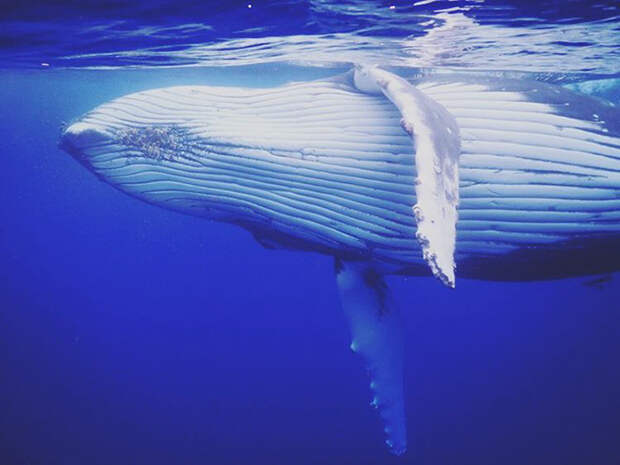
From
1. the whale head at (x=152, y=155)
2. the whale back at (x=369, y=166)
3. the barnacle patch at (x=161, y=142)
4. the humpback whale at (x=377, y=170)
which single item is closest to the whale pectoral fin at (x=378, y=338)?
the humpback whale at (x=377, y=170)

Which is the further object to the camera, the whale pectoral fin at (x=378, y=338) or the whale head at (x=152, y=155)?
the whale pectoral fin at (x=378, y=338)

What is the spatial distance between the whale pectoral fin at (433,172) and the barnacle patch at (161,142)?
2.04 meters

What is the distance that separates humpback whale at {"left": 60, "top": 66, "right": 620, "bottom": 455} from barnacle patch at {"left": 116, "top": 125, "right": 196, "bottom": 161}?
0.5 inches

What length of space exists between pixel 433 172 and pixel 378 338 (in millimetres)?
2794

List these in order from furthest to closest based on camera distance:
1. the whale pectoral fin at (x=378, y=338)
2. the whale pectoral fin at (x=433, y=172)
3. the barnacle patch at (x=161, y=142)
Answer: the whale pectoral fin at (x=378, y=338) < the barnacle patch at (x=161, y=142) < the whale pectoral fin at (x=433, y=172)

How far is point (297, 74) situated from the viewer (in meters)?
14.9

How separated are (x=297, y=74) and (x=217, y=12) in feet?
22.6

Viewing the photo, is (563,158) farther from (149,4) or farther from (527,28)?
(149,4)

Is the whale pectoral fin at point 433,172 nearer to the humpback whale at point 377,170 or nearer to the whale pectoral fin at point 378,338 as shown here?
the humpback whale at point 377,170

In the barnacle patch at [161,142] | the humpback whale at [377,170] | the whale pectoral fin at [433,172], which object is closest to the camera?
the whale pectoral fin at [433,172]

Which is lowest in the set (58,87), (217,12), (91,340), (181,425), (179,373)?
(91,340)

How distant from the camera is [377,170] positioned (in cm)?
411

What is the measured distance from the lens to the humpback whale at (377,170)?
3891mm

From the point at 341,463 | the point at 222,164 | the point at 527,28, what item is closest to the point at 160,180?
the point at 222,164
